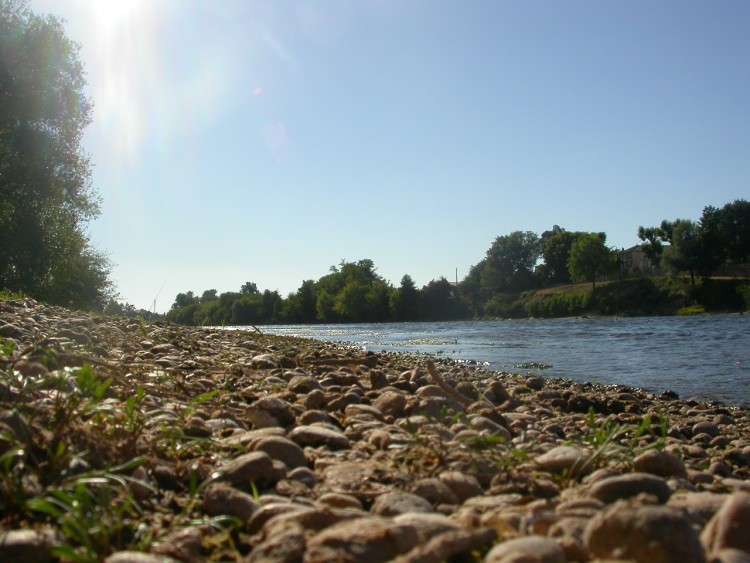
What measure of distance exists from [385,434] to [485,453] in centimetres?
66

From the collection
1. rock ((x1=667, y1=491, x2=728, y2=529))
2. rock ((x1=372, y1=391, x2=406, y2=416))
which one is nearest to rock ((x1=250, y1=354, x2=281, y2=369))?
rock ((x1=372, y1=391, x2=406, y2=416))

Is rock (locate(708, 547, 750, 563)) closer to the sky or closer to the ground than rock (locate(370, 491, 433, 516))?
closer to the sky

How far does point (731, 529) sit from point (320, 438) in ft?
6.74

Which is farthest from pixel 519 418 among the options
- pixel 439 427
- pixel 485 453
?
pixel 485 453

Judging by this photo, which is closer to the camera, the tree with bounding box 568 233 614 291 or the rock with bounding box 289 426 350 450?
the rock with bounding box 289 426 350 450

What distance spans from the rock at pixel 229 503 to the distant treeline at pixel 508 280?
62.3m

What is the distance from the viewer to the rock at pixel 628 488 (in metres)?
2.21

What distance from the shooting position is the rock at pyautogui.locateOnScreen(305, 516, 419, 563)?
1658 mm

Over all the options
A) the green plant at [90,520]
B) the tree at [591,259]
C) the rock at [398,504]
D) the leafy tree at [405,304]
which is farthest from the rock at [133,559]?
the tree at [591,259]

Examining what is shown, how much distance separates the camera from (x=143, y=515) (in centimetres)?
222

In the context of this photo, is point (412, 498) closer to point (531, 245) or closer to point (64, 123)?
point (64, 123)

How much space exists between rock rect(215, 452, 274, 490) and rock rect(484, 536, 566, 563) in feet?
3.91

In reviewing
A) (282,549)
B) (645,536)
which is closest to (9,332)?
(282,549)

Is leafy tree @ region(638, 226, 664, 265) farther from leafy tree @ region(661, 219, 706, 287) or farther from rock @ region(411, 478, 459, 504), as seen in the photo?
rock @ region(411, 478, 459, 504)
